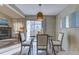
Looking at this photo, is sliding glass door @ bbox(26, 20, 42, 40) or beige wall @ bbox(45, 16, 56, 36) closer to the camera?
beige wall @ bbox(45, 16, 56, 36)

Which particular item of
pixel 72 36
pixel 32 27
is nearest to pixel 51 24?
pixel 32 27

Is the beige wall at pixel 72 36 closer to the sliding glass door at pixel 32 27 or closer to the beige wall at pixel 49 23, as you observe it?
the beige wall at pixel 49 23

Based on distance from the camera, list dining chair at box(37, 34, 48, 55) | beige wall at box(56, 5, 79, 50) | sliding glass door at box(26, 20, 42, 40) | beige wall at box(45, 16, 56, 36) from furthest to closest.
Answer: sliding glass door at box(26, 20, 42, 40), beige wall at box(45, 16, 56, 36), dining chair at box(37, 34, 48, 55), beige wall at box(56, 5, 79, 50)

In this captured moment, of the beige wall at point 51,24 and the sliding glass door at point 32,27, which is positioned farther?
the sliding glass door at point 32,27

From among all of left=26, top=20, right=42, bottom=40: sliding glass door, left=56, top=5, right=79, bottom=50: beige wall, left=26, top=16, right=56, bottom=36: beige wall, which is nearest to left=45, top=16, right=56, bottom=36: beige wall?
left=26, top=16, right=56, bottom=36: beige wall

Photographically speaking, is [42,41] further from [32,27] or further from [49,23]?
[32,27]

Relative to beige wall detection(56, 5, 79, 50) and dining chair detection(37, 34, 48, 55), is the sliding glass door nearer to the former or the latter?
beige wall detection(56, 5, 79, 50)

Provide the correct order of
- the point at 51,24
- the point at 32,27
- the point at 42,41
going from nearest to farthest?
1. the point at 42,41
2. the point at 51,24
3. the point at 32,27

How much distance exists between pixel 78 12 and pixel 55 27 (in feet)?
20.8

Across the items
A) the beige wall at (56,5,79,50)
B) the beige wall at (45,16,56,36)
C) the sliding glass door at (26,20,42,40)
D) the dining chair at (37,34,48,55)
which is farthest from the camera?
the sliding glass door at (26,20,42,40)

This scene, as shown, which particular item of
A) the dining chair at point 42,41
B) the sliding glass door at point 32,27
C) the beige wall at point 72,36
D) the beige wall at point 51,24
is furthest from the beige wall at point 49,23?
the dining chair at point 42,41

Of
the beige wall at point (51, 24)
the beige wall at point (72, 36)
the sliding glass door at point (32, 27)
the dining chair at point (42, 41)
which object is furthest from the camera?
the sliding glass door at point (32, 27)
